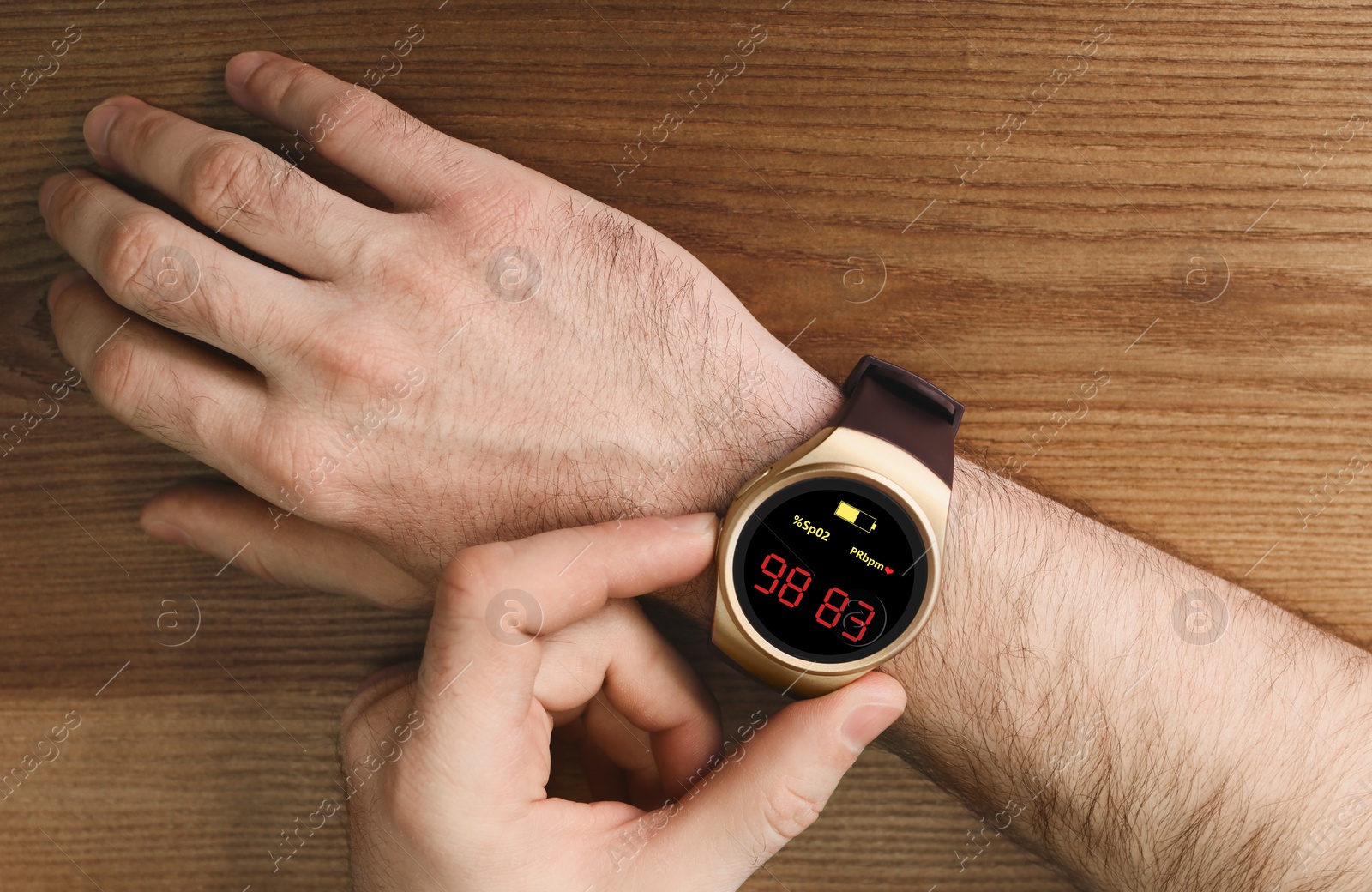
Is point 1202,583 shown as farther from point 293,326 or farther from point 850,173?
point 293,326

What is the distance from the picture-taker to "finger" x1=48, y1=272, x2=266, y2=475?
105 centimetres

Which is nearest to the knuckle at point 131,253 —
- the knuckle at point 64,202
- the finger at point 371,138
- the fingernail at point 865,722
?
the knuckle at point 64,202

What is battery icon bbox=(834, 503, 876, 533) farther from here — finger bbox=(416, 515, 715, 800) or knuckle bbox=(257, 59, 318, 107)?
knuckle bbox=(257, 59, 318, 107)

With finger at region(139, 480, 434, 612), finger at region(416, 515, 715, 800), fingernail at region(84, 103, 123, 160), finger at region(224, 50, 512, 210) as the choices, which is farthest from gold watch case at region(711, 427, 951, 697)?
fingernail at region(84, 103, 123, 160)

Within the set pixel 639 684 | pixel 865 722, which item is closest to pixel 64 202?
pixel 639 684

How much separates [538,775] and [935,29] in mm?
1067

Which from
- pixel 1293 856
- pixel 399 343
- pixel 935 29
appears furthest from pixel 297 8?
pixel 1293 856

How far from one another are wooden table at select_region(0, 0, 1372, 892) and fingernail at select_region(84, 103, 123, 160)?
1.7 inches

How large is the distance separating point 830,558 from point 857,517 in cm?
→ 5

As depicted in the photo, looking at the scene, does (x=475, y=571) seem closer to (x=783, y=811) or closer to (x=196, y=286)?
(x=783, y=811)

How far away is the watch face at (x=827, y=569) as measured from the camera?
2.95ft

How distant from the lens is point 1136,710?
3.25 feet

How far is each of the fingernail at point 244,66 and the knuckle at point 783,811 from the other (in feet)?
3.66

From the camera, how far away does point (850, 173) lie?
113 cm
